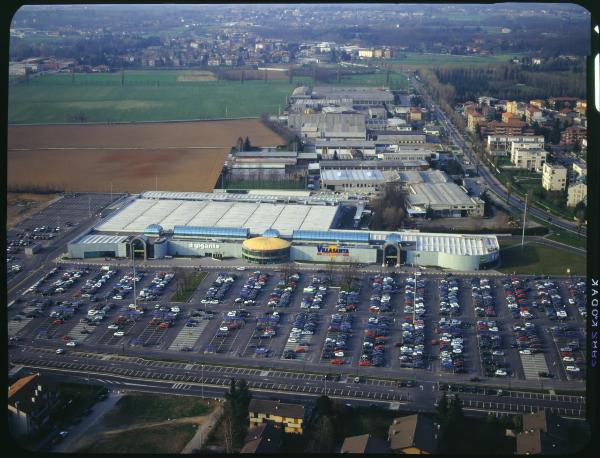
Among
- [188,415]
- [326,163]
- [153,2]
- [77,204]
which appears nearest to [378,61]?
[326,163]

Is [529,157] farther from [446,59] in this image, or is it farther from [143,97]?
[446,59]

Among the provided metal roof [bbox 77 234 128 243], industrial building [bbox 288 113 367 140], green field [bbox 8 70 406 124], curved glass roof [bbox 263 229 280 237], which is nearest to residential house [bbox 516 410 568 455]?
curved glass roof [bbox 263 229 280 237]

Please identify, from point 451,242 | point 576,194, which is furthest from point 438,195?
point 451,242

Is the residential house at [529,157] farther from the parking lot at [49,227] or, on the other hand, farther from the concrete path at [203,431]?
the concrete path at [203,431]

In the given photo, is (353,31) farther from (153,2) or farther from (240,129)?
(153,2)

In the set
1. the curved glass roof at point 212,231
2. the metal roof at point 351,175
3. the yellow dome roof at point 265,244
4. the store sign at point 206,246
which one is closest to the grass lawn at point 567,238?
the metal roof at point 351,175

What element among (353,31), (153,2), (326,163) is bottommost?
(326,163)

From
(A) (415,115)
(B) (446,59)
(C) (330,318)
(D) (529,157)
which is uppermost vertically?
(B) (446,59)

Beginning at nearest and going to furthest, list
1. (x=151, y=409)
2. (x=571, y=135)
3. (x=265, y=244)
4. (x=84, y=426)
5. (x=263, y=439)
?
(x=263, y=439) → (x=84, y=426) → (x=151, y=409) → (x=265, y=244) → (x=571, y=135)
